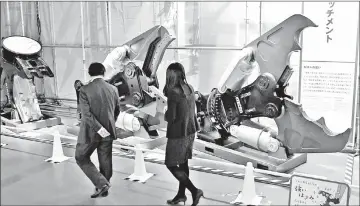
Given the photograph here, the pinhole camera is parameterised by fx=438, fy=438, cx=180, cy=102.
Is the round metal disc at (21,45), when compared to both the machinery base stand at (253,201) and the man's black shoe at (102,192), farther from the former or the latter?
the machinery base stand at (253,201)

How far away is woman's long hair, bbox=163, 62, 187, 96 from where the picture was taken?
3.54 m

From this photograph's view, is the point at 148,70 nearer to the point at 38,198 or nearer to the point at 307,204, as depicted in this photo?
the point at 38,198

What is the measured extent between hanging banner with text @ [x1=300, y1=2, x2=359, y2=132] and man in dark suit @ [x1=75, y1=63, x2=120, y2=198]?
3.06m

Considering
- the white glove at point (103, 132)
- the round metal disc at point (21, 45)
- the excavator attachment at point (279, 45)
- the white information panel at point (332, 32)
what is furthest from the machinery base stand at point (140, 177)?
the round metal disc at point (21, 45)

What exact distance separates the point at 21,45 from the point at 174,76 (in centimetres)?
386

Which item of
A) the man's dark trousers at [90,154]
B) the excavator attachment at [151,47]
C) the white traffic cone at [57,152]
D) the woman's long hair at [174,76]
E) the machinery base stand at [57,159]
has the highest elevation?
the excavator attachment at [151,47]

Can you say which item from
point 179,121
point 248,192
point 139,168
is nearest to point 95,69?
point 179,121

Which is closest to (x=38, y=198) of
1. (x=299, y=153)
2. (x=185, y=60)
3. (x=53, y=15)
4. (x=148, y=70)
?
(x=148, y=70)

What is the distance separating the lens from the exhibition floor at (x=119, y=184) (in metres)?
4.03

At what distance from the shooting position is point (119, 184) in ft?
14.8

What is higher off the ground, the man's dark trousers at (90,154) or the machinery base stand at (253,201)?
the man's dark trousers at (90,154)

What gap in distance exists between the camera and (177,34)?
7.01 m

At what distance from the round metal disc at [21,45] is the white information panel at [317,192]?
4.50 metres

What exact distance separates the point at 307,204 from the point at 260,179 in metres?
1.13
